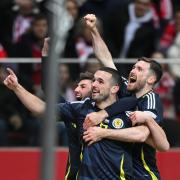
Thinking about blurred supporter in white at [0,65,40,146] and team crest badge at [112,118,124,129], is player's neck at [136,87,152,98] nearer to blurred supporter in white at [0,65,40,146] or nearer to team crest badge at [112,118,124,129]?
team crest badge at [112,118,124,129]

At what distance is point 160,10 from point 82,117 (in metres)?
4.62

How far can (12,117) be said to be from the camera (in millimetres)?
11531

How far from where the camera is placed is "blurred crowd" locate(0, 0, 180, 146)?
1149 centimetres

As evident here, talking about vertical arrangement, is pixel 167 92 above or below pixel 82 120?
above

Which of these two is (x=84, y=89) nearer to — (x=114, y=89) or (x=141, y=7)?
(x=114, y=89)

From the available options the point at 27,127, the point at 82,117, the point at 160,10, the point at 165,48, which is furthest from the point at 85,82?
the point at 160,10

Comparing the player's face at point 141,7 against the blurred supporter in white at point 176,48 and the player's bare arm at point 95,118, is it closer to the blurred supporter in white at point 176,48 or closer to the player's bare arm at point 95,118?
the blurred supporter in white at point 176,48

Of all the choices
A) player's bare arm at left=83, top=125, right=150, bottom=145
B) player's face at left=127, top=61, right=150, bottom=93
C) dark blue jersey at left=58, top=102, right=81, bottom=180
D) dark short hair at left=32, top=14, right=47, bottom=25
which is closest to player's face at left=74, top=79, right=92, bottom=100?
dark blue jersey at left=58, top=102, right=81, bottom=180

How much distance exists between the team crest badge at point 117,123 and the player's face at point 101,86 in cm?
23

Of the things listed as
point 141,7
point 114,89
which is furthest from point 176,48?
point 114,89

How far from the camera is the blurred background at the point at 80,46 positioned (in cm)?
1149

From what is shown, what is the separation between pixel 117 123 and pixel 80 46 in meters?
3.64

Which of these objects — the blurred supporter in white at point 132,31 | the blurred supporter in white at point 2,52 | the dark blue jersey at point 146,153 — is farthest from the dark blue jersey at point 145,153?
the blurred supporter in white at point 2,52

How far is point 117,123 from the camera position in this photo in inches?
343
